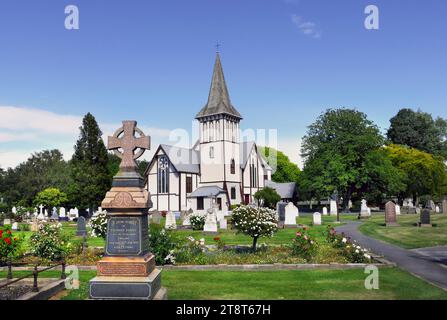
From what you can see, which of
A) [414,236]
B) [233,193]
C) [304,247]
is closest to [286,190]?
[233,193]

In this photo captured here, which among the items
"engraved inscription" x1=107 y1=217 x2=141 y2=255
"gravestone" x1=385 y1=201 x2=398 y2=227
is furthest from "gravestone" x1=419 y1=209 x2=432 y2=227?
"engraved inscription" x1=107 y1=217 x2=141 y2=255

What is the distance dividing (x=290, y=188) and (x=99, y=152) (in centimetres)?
3589

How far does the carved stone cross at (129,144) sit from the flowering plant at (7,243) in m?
5.53

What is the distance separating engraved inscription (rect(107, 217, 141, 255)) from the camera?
887cm

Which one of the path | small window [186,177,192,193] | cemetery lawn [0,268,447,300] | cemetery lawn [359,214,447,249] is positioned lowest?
cemetery lawn [359,214,447,249]

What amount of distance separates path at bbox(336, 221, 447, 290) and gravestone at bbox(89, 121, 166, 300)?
7.60m

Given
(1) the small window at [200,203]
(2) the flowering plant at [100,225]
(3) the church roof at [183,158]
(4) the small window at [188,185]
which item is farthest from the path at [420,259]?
(3) the church roof at [183,158]

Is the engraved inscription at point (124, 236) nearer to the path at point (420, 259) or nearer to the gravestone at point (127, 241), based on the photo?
the gravestone at point (127, 241)

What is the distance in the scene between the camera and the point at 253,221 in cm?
1559

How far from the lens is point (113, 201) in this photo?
8906 millimetres

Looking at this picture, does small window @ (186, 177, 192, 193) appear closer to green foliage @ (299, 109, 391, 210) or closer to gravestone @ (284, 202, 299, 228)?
green foliage @ (299, 109, 391, 210)

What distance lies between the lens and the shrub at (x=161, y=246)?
13328 millimetres

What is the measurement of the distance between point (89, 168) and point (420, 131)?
60176 mm

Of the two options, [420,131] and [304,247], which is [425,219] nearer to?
[304,247]
